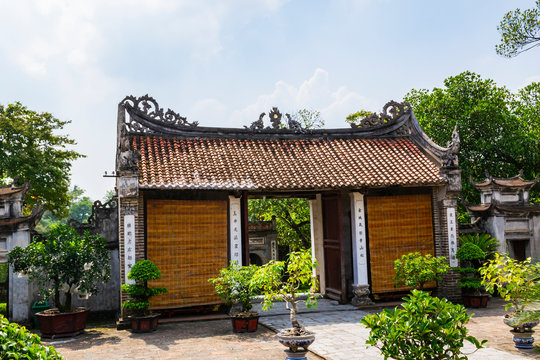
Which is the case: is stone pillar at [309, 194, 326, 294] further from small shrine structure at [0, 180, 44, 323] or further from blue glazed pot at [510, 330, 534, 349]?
small shrine structure at [0, 180, 44, 323]

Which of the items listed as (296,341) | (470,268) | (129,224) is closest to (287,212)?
(470,268)

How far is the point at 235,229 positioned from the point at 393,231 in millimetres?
4516

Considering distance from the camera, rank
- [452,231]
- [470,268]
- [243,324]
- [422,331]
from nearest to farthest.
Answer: [422,331] → [243,324] → [470,268] → [452,231]

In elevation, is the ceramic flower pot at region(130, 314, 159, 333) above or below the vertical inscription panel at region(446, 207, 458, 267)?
below

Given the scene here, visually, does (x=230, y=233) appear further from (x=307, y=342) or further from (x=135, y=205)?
(x=307, y=342)

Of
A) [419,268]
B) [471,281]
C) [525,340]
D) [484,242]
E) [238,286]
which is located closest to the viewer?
[525,340]

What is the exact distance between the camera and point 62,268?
416 inches

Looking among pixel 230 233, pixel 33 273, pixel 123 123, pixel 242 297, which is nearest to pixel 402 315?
pixel 242 297

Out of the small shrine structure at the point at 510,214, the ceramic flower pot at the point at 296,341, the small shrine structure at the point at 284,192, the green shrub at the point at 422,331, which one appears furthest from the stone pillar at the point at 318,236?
the green shrub at the point at 422,331

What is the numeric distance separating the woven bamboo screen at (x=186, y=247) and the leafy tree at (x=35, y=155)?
33.2 feet

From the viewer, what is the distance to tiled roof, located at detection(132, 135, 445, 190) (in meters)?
12.0

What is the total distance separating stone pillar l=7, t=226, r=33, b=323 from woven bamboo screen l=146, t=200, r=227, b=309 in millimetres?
3159

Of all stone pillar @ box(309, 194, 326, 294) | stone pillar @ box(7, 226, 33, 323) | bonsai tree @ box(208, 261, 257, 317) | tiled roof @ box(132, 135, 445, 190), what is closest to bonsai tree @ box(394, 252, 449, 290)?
tiled roof @ box(132, 135, 445, 190)

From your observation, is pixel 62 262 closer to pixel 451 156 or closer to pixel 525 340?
pixel 525 340
